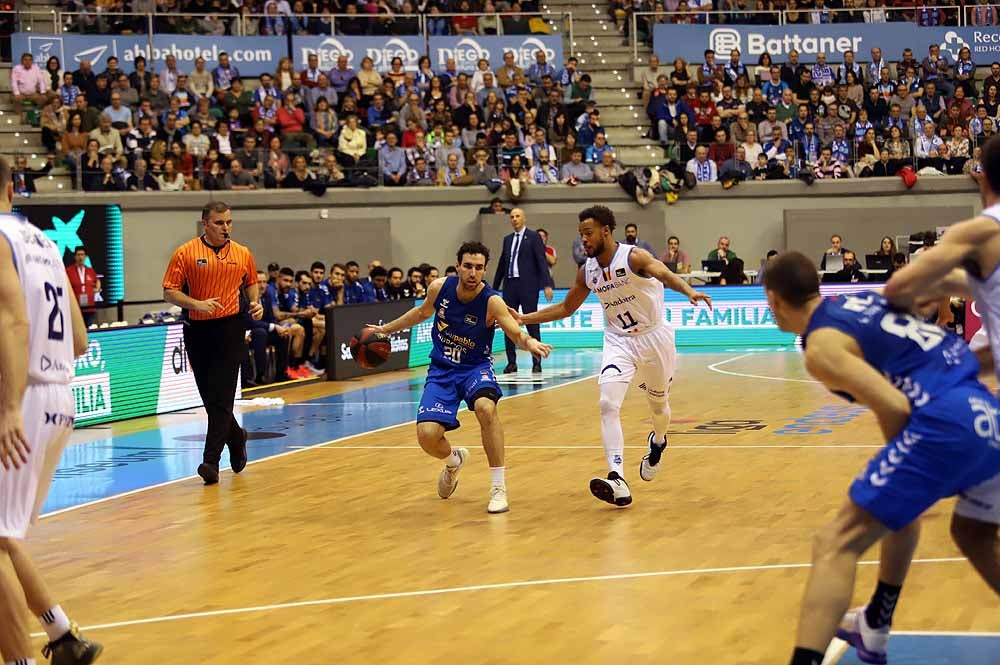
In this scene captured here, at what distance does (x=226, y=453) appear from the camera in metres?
12.2

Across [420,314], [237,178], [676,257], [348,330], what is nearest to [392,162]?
[237,178]

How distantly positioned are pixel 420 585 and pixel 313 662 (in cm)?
144

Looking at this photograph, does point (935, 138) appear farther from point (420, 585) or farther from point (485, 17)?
point (420, 585)

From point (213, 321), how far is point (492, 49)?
18597 millimetres

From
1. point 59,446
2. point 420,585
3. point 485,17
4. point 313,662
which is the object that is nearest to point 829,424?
point 420,585

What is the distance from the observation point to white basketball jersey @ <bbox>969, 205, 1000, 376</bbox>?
15.5 feet

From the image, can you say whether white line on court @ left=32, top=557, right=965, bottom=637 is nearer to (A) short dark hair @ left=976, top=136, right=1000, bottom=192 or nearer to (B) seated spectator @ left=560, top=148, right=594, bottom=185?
(A) short dark hair @ left=976, top=136, right=1000, bottom=192

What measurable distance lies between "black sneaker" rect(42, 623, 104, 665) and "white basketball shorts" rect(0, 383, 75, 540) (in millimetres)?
563

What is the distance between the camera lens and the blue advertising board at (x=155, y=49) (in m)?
25.0

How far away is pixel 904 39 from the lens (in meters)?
29.0

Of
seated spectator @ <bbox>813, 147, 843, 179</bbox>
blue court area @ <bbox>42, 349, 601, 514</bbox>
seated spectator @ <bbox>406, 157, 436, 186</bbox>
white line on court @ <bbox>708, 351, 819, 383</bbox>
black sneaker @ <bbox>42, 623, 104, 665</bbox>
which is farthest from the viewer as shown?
seated spectator @ <bbox>813, 147, 843, 179</bbox>

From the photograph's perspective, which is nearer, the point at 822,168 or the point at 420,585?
the point at 420,585

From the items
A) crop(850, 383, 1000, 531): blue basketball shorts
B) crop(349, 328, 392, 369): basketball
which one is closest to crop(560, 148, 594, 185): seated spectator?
crop(349, 328, 392, 369): basketball

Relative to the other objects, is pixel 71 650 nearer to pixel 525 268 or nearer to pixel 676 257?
pixel 525 268
